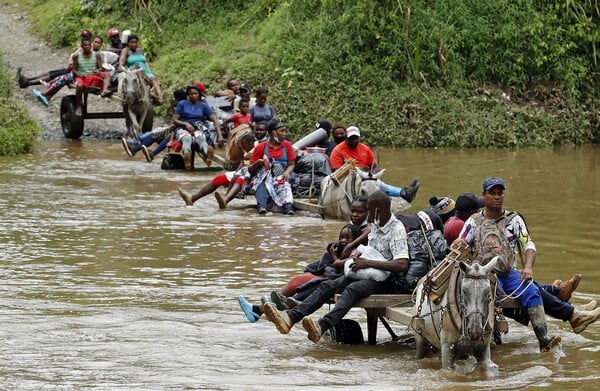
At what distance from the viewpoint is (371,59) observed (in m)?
28.5

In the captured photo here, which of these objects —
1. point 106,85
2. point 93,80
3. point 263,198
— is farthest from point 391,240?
point 93,80

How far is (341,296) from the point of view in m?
9.88

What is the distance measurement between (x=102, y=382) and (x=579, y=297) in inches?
199

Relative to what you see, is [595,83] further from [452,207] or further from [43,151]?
[452,207]

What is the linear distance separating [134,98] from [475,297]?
1675cm

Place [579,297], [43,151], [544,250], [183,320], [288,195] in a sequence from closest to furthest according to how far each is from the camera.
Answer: [183,320], [579,297], [544,250], [288,195], [43,151]

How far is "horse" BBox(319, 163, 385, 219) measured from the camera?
16359 mm

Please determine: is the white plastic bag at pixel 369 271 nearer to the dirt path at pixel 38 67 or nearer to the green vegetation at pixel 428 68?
the green vegetation at pixel 428 68

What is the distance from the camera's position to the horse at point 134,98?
24.5m

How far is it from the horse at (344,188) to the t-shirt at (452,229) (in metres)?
5.92

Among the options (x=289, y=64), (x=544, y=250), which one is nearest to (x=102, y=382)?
(x=544, y=250)

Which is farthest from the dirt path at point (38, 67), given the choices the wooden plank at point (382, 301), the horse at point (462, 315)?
the horse at point (462, 315)

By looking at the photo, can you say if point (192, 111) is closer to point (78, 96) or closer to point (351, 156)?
point (78, 96)

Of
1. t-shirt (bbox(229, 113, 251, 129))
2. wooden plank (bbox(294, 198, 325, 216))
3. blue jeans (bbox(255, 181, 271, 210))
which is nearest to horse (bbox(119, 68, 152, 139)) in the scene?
t-shirt (bbox(229, 113, 251, 129))
